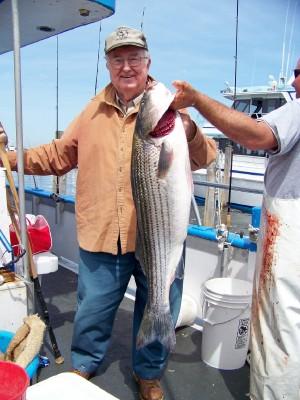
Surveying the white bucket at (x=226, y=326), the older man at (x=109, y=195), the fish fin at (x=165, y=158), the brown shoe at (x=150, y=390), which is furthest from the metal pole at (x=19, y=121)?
the white bucket at (x=226, y=326)

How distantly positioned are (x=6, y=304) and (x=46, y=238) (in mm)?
1195

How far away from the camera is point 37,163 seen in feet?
9.78

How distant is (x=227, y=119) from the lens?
6.30 ft

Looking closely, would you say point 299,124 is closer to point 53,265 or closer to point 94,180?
point 94,180

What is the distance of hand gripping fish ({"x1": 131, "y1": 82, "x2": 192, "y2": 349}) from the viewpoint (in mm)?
1934

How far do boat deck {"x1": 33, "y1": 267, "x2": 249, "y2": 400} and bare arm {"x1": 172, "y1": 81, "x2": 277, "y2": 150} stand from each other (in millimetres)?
1988

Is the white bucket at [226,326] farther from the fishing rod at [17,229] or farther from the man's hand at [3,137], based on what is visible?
the man's hand at [3,137]

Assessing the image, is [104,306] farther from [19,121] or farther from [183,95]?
[183,95]

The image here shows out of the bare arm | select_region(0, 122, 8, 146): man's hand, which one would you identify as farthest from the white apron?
select_region(0, 122, 8, 146): man's hand

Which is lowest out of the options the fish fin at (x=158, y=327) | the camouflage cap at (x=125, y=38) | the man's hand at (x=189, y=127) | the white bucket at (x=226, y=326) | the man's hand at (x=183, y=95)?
the white bucket at (x=226, y=326)

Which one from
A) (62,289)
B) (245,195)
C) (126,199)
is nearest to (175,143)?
(126,199)

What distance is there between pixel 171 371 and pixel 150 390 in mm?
484

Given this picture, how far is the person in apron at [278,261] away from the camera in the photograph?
201 centimetres

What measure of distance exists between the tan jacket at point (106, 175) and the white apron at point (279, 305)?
0.60 metres
